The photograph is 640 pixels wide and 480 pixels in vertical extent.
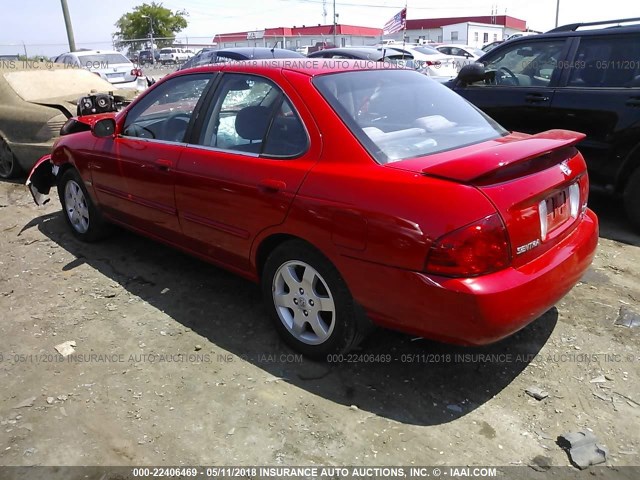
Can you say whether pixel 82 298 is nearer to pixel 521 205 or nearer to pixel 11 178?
pixel 521 205

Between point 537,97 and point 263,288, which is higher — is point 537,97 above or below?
above

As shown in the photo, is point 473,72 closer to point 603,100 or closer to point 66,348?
point 603,100

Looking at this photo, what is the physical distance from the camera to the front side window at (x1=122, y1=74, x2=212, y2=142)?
368cm

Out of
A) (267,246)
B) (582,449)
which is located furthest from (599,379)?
(267,246)

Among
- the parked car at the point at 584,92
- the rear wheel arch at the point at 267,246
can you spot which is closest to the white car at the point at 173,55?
the parked car at the point at 584,92

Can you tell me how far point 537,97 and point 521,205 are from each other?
134 inches

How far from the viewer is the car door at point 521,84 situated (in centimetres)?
532

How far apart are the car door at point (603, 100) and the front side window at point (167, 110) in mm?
3476

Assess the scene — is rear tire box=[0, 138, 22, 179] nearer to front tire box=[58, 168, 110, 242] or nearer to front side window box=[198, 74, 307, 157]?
front tire box=[58, 168, 110, 242]

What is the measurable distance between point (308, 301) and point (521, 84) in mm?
3949

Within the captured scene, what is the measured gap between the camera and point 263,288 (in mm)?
3193

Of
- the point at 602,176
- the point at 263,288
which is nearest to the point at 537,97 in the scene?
the point at 602,176

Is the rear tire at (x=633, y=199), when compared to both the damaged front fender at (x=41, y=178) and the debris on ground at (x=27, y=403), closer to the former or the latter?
the debris on ground at (x=27, y=403)

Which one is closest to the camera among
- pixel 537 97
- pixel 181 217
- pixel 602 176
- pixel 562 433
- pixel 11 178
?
pixel 562 433
